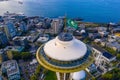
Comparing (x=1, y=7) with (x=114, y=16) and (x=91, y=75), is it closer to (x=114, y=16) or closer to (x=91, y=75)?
(x=114, y=16)

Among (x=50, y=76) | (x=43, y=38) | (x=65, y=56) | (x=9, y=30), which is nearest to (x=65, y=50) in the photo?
(x=65, y=56)

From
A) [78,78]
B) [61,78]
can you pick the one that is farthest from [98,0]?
[61,78]

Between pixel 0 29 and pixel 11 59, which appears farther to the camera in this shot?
pixel 0 29

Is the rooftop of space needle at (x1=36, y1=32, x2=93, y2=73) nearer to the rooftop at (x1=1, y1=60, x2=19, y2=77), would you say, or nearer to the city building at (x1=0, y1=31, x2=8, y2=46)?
the rooftop at (x1=1, y1=60, x2=19, y2=77)

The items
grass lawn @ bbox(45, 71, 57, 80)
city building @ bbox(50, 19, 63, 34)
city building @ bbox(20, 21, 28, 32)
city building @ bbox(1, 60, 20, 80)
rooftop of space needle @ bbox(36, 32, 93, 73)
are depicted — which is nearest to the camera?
rooftop of space needle @ bbox(36, 32, 93, 73)

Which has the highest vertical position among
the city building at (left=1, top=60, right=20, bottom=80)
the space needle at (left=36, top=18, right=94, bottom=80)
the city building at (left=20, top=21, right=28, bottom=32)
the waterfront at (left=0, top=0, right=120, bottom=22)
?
the space needle at (left=36, top=18, right=94, bottom=80)

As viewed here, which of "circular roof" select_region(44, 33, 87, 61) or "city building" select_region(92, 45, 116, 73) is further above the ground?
"circular roof" select_region(44, 33, 87, 61)

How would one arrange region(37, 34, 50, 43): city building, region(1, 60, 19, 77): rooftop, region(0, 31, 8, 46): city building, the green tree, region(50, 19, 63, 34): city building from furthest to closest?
region(50, 19, 63, 34): city building → region(37, 34, 50, 43): city building → region(0, 31, 8, 46): city building → the green tree → region(1, 60, 19, 77): rooftop

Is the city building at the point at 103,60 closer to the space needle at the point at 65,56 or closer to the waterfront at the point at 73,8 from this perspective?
the space needle at the point at 65,56

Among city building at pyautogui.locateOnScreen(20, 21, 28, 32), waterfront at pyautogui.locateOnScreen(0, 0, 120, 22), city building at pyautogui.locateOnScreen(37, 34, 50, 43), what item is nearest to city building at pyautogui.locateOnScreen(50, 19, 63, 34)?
city building at pyautogui.locateOnScreen(37, 34, 50, 43)
